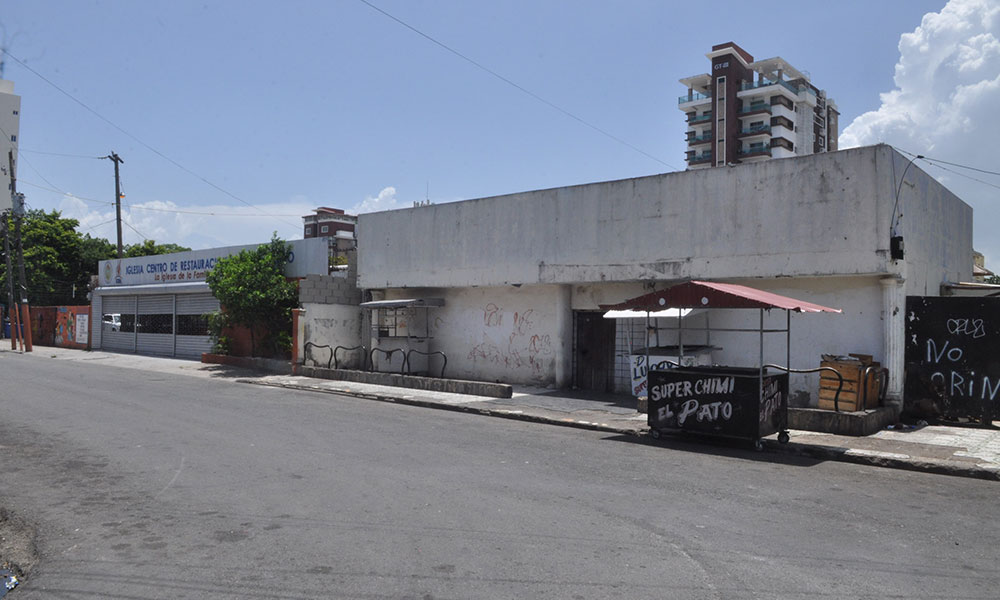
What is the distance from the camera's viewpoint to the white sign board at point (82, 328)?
119ft

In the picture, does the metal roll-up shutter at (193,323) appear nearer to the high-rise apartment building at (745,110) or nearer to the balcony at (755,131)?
the high-rise apartment building at (745,110)

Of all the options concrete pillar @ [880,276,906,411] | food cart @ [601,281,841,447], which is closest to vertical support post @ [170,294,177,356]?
food cart @ [601,281,841,447]

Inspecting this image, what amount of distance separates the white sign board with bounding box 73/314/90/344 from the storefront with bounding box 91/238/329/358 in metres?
0.41

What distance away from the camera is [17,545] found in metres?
5.63

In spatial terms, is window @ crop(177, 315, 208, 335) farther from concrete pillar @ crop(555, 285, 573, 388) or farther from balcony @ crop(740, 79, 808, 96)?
balcony @ crop(740, 79, 808, 96)

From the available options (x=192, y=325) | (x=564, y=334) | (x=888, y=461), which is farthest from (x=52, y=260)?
(x=888, y=461)

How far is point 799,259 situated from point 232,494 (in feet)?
36.5

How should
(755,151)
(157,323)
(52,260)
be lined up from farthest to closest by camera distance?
(755,151) → (52,260) → (157,323)

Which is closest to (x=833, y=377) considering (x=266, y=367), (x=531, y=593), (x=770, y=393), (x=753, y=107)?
(x=770, y=393)

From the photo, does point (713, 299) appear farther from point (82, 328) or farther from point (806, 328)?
point (82, 328)

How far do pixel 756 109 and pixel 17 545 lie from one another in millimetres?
91353

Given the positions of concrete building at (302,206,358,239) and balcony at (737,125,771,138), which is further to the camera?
concrete building at (302,206,358,239)

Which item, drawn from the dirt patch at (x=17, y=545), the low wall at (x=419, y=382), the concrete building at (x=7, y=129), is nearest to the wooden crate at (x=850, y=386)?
the low wall at (x=419, y=382)

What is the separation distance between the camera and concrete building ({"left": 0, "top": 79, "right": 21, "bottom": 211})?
34750 mm
